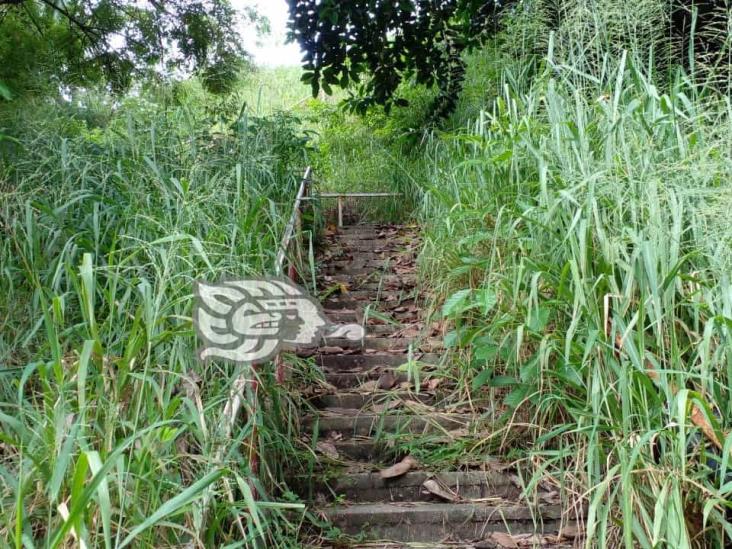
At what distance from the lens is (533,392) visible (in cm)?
290

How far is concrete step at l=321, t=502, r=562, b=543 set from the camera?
278cm

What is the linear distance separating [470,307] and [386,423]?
71 cm

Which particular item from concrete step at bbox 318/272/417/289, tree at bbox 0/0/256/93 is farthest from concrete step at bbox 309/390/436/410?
tree at bbox 0/0/256/93

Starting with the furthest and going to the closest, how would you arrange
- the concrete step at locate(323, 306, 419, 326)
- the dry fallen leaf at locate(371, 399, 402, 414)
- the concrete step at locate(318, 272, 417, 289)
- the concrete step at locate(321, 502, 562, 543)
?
the concrete step at locate(318, 272, 417, 289), the concrete step at locate(323, 306, 419, 326), the dry fallen leaf at locate(371, 399, 402, 414), the concrete step at locate(321, 502, 562, 543)

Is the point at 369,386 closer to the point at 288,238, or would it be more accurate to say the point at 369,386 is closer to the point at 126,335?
the point at 288,238

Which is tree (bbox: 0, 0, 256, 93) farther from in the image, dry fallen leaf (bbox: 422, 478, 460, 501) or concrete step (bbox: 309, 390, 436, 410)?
dry fallen leaf (bbox: 422, 478, 460, 501)

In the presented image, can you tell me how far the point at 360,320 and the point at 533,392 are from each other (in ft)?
5.95

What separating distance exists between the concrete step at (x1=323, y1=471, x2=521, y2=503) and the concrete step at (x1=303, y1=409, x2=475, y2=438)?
33 cm

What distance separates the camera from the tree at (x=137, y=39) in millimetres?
5438

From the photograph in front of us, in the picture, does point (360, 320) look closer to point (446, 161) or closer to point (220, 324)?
point (446, 161)

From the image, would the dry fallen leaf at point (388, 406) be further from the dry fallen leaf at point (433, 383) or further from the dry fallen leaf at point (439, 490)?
the dry fallen leaf at point (439, 490)

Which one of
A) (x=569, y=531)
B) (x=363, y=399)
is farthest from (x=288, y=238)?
(x=569, y=531)

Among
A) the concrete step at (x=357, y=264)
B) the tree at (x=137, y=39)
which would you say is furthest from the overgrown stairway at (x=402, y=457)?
the tree at (x=137, y=39)

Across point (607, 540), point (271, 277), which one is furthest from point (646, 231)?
point (271, 277)
